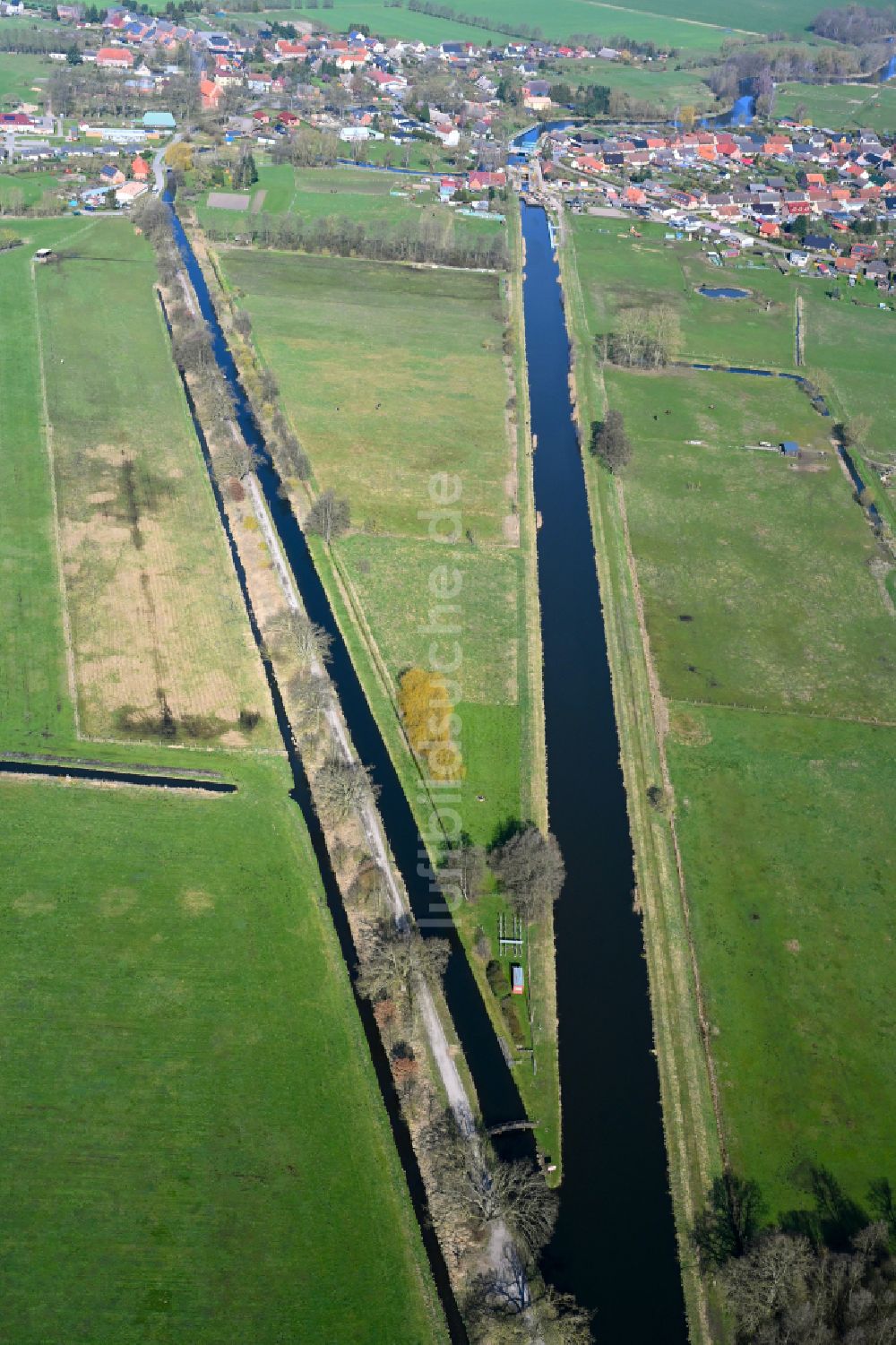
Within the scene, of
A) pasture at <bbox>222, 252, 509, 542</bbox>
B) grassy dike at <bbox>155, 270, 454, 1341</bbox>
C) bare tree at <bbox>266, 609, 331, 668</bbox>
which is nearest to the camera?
grassy dike at <bbox>155, 270, 454, 1341</bbox>

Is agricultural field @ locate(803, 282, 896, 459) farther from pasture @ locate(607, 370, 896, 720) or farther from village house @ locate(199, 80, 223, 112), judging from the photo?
village house @ locate(199, 80, 223, 112)

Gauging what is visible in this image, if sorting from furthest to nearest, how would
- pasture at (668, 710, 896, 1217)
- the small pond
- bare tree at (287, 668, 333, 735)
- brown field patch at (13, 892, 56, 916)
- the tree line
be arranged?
1. the small pond
2. bare tree at (287, 668, 333, 735)
3. brown field patch at (13, 892, 56, 916)
4. pasture at (668, 710, 896, 1217)
5. the tree line

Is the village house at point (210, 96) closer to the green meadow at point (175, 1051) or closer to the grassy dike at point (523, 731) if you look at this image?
the grassy dike at point (523, 731)

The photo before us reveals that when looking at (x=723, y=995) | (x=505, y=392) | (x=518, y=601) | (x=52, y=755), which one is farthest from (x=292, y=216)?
(x=723, y=995)

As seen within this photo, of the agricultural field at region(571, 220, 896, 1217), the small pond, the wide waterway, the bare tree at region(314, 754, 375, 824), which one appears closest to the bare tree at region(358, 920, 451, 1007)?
the wide waterway

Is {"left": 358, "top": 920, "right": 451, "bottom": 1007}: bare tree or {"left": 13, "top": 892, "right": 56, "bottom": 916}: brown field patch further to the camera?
{"left": 13, "top": 892, "right": 56, "bottom": 916}: brown field patch

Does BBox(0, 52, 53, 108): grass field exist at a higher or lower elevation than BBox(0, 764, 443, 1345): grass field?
higher

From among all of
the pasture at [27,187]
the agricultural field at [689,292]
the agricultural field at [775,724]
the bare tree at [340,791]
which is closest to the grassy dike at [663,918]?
the agricultural field at [775,724]

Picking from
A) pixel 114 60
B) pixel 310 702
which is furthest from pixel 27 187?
pixel 310 702

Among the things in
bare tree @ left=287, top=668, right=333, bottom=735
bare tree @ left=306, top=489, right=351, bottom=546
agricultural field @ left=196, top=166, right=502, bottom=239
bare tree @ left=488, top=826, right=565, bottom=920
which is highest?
agricultural field @ left=196, top=166, right=502, bottom=239
